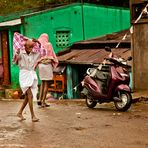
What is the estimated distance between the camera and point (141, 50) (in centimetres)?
1312

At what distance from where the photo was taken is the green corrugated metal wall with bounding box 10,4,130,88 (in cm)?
2166

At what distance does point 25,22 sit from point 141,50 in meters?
9.16

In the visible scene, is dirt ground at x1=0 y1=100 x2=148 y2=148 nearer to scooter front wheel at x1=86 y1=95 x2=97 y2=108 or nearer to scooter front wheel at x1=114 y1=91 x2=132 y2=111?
scooter front wheel at x1=114 y1=91 x2=132 y2=111

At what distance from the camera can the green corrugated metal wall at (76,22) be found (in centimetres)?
2166

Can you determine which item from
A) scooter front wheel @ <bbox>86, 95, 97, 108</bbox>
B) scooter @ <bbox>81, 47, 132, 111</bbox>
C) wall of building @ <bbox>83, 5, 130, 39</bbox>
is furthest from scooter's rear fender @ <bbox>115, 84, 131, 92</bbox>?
wall of building @ <bbox>83, 5, 130, 39</bbox>

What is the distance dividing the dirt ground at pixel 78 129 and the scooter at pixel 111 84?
0.27m

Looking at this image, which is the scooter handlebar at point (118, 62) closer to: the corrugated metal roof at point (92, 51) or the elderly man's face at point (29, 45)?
the elderly man's face at point (29, 45)

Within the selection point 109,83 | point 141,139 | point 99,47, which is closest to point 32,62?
point 109,83

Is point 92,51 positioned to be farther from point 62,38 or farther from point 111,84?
point 111,84

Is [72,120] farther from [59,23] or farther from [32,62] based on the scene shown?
[59,23]

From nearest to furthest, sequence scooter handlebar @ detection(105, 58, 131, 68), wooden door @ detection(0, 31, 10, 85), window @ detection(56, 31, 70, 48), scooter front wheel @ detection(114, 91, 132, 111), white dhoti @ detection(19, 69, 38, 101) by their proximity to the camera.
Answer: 1. white dhoti @ detection(19, 69, 38, 101)
2. scooter front wheel @ detection(114, 91, 132, 111)
3. scooter handlebar @ detection(105, 58, 131, 68)
4. window @ detection(56, 31, 70, 48)
5. wooden door @ detection(0, 31, 10, 85)

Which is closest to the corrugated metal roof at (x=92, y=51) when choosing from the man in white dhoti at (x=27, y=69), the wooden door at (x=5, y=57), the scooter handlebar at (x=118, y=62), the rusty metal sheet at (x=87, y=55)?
the rusty metal sheet at (x=87, y=55)

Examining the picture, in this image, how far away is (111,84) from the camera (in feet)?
35.1

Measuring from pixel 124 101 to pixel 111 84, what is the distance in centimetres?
57
